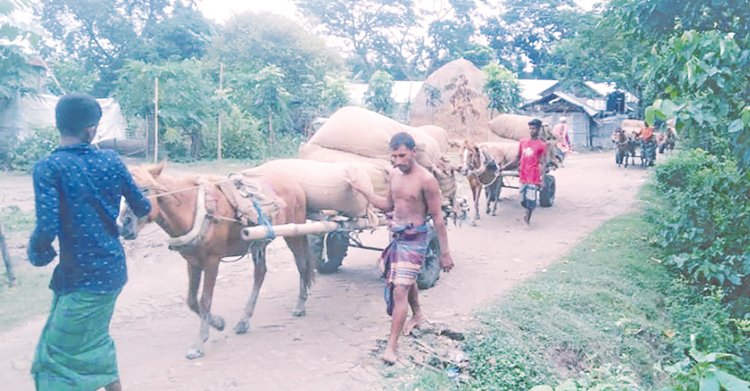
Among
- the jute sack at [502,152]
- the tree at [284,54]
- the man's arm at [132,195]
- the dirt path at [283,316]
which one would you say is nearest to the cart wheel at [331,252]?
the dirt path at [283,316]

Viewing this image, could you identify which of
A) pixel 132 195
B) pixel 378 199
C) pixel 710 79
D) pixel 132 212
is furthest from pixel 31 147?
pixel 710 79

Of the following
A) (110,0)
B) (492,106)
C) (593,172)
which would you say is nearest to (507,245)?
(593,172)

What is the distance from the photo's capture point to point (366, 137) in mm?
6684

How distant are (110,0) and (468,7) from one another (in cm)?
2404

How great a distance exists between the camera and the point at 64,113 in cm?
313

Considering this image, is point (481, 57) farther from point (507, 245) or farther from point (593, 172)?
point (507, 245)

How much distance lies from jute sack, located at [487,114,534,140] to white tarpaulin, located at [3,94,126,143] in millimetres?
11958

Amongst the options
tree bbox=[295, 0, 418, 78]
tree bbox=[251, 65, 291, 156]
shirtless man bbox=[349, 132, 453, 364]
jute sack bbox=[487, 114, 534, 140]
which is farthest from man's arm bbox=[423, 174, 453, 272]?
tree bbox=[295, 0, 418, 78]

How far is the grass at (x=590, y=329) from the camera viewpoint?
4910mm

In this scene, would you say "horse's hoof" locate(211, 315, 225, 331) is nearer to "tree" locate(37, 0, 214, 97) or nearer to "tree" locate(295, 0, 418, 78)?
"tree" locate(37, 0, 214, 97)

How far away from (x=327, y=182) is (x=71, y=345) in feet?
10.0

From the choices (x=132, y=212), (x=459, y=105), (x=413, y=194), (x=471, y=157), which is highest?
(x=459, y=105)

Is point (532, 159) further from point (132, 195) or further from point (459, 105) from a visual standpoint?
point (459, 105)

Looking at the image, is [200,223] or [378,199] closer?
[200,223]
